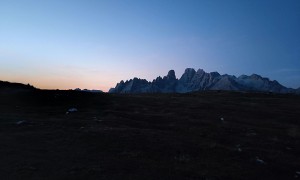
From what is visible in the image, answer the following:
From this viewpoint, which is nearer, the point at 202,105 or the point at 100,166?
the point at 100,166

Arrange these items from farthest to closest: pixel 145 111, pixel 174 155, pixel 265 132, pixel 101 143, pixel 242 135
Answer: pixel 145 111
pixel 265 132
pixel 242 135
pixel 101 143
pixel 174 155

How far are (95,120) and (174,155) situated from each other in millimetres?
17408

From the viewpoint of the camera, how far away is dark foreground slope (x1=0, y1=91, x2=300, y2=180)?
80.4 ft

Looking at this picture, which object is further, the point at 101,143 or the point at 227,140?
the point at 227,140

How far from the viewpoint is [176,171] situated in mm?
24719

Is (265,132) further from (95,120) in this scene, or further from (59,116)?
(59,116)

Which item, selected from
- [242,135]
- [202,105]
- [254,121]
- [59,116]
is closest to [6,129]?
[59,116]

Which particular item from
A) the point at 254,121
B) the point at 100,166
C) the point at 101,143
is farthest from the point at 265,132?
the point at 100,166

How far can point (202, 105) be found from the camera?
6619cm

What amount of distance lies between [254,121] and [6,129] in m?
31.8

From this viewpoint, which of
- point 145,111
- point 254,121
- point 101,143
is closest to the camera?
point 101,143

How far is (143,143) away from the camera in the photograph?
32531 mm

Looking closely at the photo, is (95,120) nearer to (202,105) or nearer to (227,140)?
(227,140)

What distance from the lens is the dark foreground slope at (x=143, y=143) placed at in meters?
24.5
